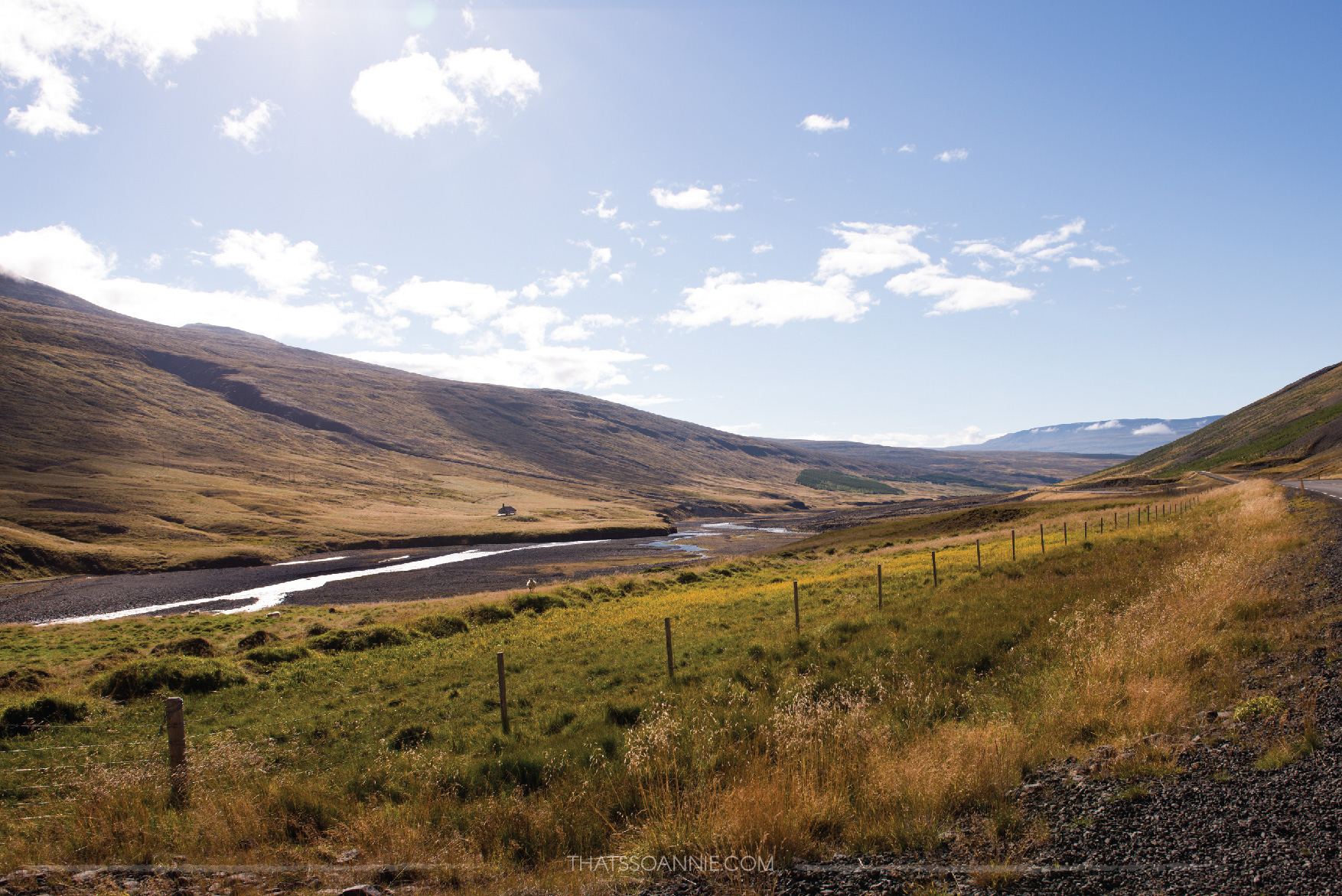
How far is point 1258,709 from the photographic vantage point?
816 centimetres

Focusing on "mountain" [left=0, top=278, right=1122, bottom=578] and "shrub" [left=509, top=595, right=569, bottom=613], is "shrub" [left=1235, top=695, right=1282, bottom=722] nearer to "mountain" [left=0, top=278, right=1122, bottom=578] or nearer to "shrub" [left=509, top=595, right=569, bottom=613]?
"shrub" [left=509, top=595, right=569, bottom=613]

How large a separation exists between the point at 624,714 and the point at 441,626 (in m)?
18.9

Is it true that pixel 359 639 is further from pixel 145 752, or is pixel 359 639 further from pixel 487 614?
pixel 145 752

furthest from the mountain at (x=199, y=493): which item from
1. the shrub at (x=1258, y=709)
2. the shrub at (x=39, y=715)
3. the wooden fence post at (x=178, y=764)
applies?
the shrub at (x=1258, y=709)

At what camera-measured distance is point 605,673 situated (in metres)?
17.0

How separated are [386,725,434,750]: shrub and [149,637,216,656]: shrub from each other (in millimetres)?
16328

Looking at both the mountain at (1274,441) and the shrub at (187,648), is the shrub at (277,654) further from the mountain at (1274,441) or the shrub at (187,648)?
the mountain at (1274,441)

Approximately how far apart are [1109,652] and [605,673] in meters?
11.8

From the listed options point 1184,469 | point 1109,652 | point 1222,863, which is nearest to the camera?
point 1222,863

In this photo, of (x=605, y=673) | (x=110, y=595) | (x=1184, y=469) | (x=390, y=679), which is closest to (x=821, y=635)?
(x=605, y=673)

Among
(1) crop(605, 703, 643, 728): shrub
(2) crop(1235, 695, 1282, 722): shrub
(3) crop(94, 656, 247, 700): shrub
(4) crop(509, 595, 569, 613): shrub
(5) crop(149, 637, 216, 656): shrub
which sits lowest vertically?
(4) crop(509, 595, 569, 613): shrub

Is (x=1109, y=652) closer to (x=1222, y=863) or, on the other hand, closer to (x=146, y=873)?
(x=1222, y=863)

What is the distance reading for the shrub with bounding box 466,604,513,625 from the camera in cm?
2973

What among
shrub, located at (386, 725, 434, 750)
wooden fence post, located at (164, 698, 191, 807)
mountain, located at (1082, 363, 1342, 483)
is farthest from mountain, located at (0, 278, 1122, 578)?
mountain, located at (1082, 363, 1342, 483)
